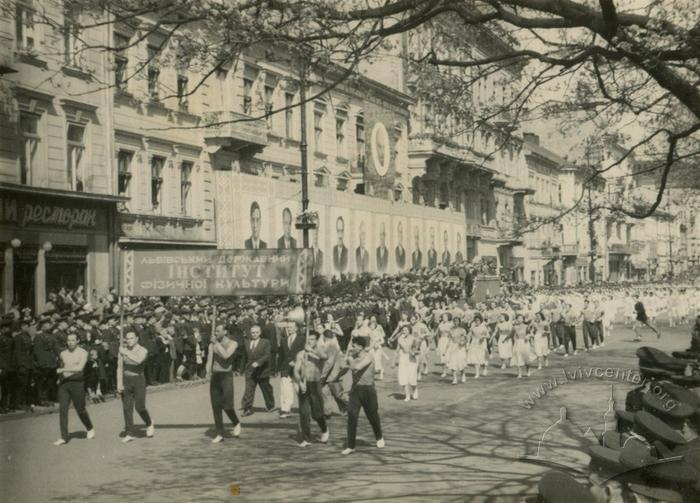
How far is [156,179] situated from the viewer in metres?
31.0

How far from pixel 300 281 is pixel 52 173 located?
12.9 m

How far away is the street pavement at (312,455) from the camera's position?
10.3 m

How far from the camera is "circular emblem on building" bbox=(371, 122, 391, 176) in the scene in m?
37.6

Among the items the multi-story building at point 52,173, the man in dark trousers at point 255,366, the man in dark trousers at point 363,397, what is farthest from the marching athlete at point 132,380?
the multi-story building at point 52,173

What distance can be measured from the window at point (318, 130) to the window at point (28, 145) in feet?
60.2

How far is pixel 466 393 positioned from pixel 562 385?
91.5 inches

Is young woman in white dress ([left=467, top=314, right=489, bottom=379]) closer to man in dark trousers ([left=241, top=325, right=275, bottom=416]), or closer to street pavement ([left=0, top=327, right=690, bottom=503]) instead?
street pavement ([left=0, top=327, right=690, bottom=503])

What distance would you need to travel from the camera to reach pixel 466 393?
20.3 m

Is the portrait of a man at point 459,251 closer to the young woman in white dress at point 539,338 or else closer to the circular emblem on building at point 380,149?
the circular emblem on building at point 380,149

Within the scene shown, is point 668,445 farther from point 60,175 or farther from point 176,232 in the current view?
point 176,232

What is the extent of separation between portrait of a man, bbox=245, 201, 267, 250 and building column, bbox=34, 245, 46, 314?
578 cm

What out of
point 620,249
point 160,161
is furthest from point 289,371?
point 620,249

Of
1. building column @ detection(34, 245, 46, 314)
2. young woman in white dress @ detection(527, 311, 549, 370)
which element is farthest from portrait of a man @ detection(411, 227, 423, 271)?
building column @ detection(34, 245, 46, 314)

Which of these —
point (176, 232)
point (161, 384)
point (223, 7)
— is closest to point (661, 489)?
point (223, 7)
